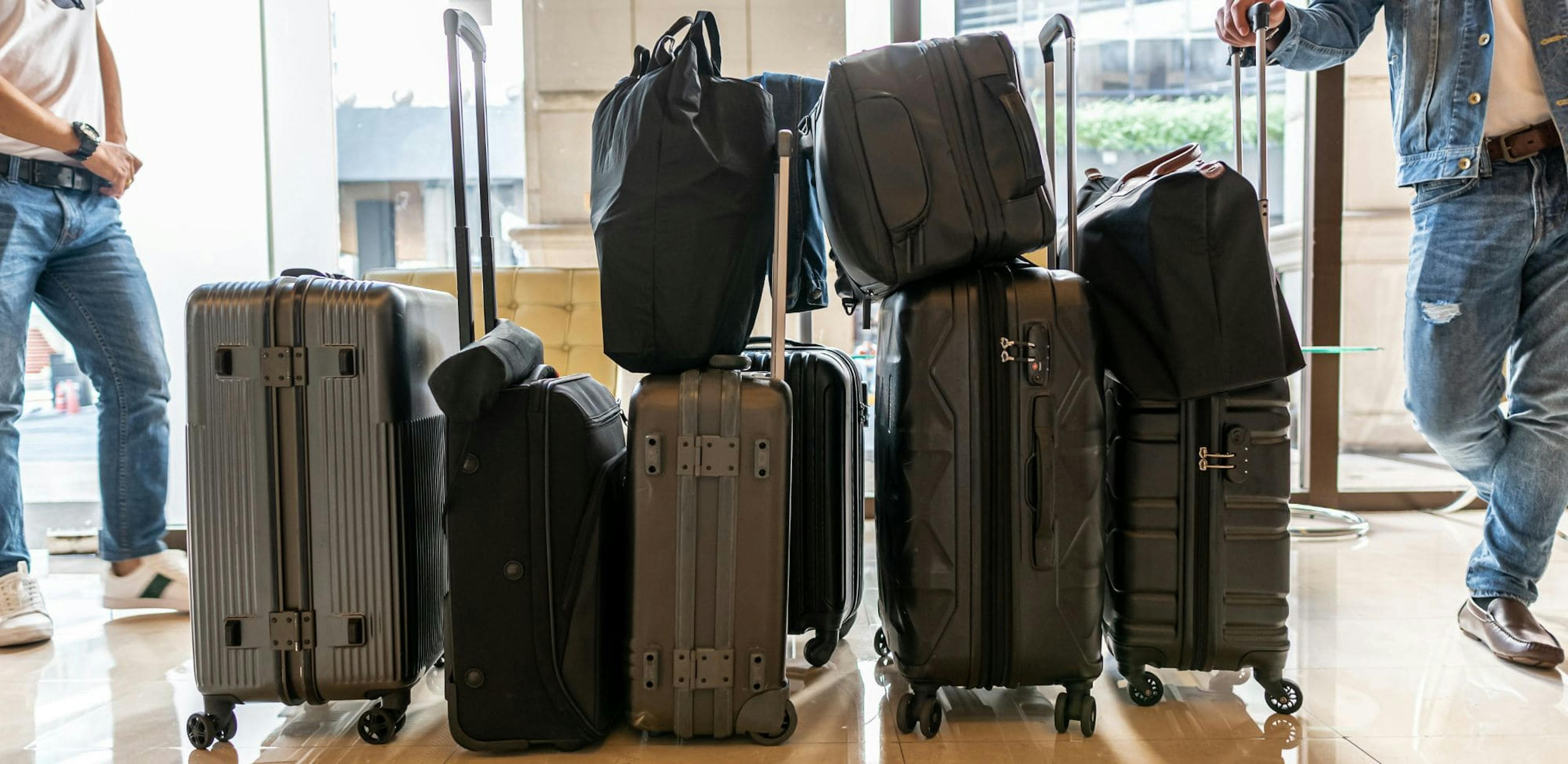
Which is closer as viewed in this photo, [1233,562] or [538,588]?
[538,588]

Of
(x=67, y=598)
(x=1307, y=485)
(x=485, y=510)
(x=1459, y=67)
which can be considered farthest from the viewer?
(x=1307, y=485)

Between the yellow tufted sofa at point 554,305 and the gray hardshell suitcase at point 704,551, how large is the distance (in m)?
1.39

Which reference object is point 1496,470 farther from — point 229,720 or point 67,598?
point 67,598

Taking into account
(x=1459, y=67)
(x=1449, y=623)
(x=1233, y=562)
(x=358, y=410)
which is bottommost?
(x=1449, y=623)

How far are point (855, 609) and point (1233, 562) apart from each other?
0.78 meters

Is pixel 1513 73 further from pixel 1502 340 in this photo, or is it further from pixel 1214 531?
pixel 1214 531

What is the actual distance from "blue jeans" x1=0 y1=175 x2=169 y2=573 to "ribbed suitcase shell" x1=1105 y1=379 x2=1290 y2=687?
7.40 feet

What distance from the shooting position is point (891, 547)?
1.60m

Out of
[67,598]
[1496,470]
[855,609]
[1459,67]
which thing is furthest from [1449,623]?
[67,598]

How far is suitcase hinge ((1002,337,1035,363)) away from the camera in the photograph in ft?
4.89

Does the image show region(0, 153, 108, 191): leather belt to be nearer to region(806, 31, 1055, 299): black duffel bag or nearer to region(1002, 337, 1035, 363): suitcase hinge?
region(806, 31, 1055, 299): black duffel bag

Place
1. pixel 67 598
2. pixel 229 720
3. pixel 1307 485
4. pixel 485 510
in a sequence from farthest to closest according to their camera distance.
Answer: pixel 1307 485 < pixel 67 598 < pixel 229 720 < pixel 485 510

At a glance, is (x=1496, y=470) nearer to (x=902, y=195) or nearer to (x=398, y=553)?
(x=902, y=195)

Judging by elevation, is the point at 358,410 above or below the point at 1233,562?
above
